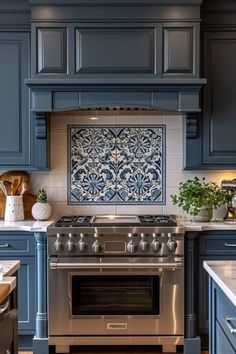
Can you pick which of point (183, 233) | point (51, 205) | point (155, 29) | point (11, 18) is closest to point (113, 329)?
point (183, 233)

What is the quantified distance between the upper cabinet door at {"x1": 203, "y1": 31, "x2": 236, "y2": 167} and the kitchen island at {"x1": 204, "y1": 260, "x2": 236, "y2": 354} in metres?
1.56

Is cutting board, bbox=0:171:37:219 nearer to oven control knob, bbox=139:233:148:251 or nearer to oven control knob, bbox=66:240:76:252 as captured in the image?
oven control knob, bbox=66:240:76:252

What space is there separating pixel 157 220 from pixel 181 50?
4.10ft

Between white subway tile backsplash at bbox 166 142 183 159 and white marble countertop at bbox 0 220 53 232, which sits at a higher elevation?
white subway tile backsplash at bbox 166 142 183 159

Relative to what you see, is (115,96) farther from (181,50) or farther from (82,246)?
(82,246)

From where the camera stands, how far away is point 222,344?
73.0 inches

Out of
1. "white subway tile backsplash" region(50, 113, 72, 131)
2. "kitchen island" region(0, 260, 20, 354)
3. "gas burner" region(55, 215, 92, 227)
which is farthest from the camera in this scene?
"white subway tile backsplash" region(50, 113, 72, 131)

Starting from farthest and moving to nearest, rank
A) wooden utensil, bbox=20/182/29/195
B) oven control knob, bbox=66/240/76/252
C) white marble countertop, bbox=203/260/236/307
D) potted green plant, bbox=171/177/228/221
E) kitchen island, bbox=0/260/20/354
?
wooden utensil, bbox=20/182/29/195 → potted green plant, bbox=171/177/228/221 → oven control knob, bbox=66/240/76/252 → kitchen island, bbox=0/260/20/354 → white marble countertop, bbox=203/260/236/307

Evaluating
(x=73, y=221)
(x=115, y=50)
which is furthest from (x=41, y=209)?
(x=115, y=50)

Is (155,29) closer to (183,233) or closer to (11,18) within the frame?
(11,18)

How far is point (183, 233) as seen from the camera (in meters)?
3.17

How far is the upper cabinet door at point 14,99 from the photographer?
345 cm

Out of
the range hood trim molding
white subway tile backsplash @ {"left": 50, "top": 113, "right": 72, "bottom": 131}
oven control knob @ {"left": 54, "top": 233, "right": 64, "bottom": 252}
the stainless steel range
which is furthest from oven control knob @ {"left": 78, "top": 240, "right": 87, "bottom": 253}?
white subway tile backsplash @ {"left": 50, "top": 113, "right": 72, "bottom": 131}

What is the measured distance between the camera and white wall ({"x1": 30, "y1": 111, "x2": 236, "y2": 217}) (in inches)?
149
